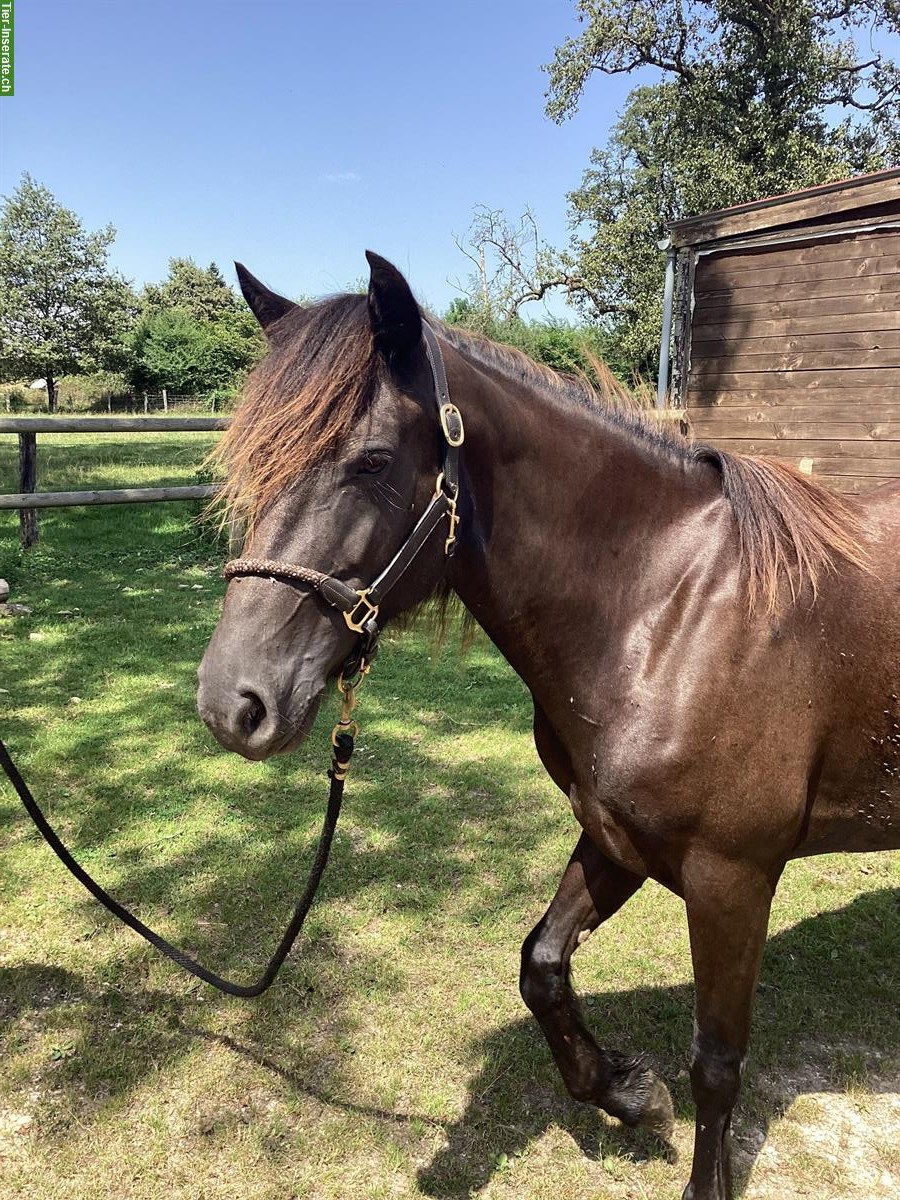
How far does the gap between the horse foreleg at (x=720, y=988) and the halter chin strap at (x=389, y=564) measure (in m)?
0.94

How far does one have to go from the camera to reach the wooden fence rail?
7.25 m

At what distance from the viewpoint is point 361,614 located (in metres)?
1.51

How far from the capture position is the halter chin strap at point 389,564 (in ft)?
4.69

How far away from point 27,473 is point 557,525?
25.6 feet

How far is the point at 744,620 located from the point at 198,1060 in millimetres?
2139

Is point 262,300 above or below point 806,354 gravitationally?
below

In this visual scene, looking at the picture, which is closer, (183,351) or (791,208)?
(791,208)

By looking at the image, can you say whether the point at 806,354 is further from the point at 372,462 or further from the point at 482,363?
the point at 372,462

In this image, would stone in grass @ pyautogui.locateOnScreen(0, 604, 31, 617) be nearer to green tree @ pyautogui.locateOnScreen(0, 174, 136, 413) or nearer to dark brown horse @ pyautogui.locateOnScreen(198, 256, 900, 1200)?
dark brown horse @ pyautogui.locateOnScreen(198, 256, 900, 1200)

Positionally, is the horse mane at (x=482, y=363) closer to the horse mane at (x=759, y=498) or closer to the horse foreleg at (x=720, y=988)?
the horse mane at (x=759, y=498)

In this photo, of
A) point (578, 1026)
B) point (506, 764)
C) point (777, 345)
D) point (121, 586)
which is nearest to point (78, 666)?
point (121, 586)

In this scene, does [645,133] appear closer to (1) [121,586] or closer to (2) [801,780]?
(1) [121,586]

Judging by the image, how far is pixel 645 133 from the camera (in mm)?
24141

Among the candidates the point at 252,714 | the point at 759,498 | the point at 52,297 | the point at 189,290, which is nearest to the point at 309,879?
the point at 252,714
